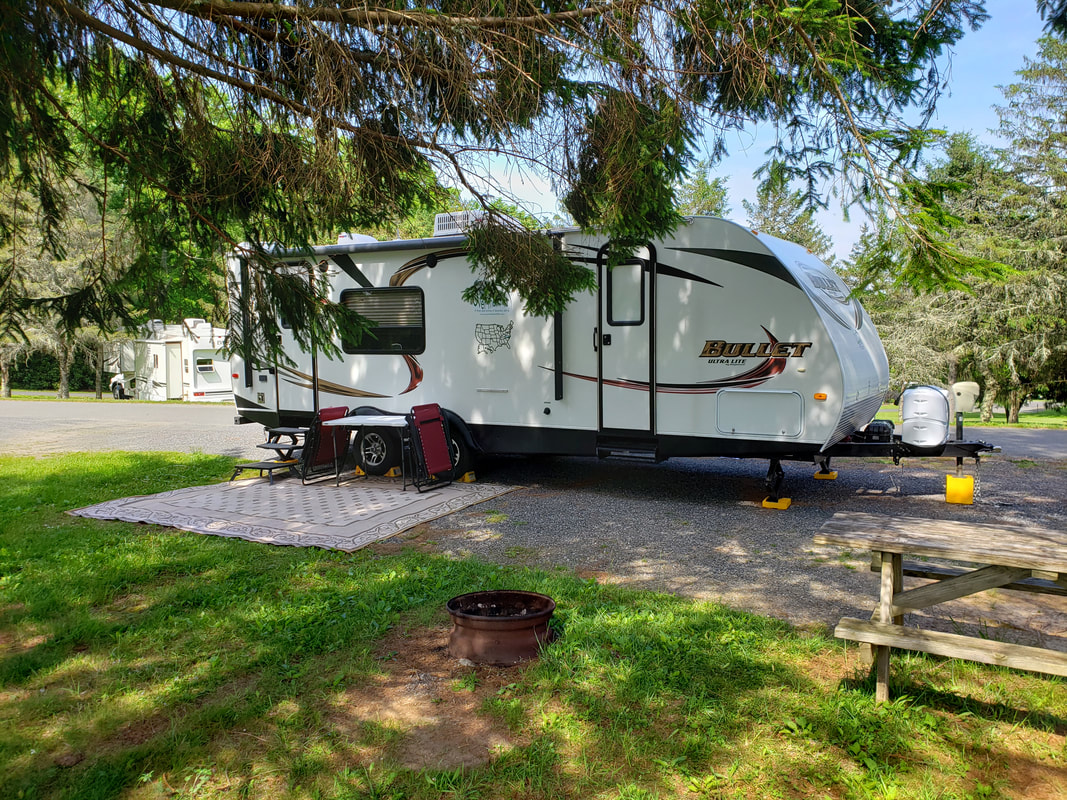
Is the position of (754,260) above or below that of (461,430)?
above

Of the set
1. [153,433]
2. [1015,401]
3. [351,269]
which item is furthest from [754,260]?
[1015,401]

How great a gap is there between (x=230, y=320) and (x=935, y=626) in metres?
4.66

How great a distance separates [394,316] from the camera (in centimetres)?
934

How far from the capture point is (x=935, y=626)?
13.9ft

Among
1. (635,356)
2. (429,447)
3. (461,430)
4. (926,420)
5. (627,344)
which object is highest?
(627,344)

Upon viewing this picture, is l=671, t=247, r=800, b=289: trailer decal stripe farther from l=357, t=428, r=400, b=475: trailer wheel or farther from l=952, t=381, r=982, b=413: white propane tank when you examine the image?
l=357, t=428, r=400, b=475: trailer wheel

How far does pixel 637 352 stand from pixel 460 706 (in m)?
4.94

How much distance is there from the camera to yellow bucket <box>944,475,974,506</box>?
24.4 feet

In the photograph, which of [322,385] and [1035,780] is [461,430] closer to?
[322,385]

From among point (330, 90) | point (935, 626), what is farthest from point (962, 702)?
point (330, 90)

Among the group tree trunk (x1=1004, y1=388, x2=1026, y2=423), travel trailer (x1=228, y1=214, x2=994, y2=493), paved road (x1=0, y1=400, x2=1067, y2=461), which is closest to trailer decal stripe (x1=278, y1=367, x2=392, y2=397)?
travel trailer (x1=228, y1=214, x2=994, y2=493)

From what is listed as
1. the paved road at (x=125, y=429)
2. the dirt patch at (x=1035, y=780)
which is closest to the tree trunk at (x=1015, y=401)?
the paved road at (x=125, y=429)

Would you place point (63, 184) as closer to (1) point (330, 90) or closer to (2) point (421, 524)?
(1) point (330, 90)

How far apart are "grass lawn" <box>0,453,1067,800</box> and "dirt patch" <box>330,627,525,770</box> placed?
0.03 feet
